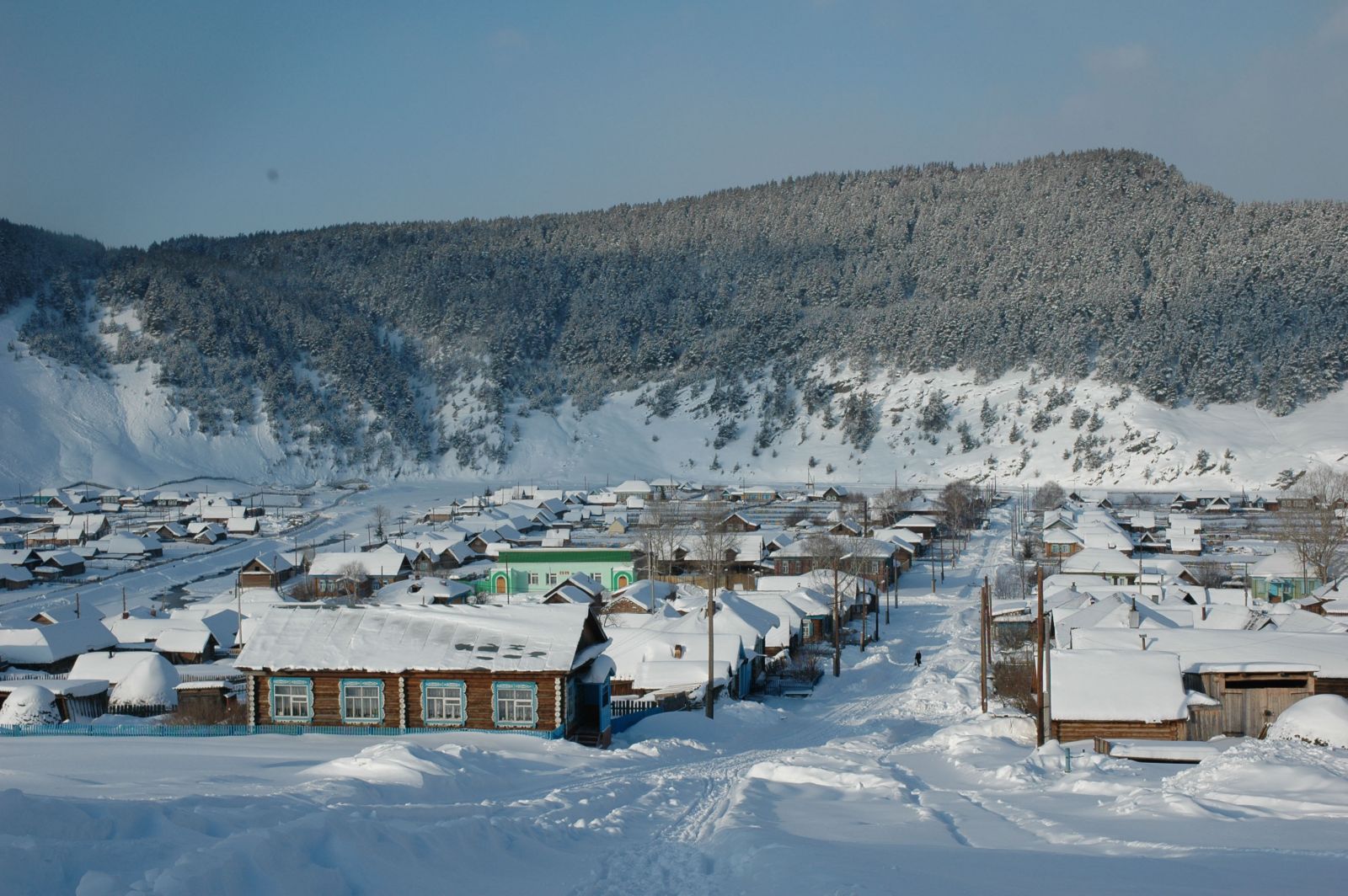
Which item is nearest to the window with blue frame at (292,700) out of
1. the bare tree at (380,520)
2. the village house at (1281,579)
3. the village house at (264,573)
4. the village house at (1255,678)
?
the village house at (1255,678)

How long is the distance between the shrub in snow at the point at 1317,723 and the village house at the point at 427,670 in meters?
12.5

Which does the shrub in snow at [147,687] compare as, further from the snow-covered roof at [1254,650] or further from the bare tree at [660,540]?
the bare tree at [660,540]

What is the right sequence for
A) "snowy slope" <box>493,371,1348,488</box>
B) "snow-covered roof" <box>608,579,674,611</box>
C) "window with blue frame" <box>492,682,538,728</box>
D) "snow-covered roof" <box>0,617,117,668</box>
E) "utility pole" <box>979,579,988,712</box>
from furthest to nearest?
1. "snowy slope" <box>493,371,1348,488</box>
2. "snow-covered roof" <box>608,579,674,611</box>
3. "snow-covered roof" <box>0,617,117,668</box>
4. "utility pole" <box>979,579,988,712</box>
5. "window with blue frame" <box>492,682,538,728</box>

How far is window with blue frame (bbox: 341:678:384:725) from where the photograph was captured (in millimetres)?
20547

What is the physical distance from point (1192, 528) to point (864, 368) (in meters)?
69.6

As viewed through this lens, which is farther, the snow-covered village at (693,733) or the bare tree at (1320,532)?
the bare tree at (1320,532)

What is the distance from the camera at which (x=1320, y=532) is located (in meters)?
52.9

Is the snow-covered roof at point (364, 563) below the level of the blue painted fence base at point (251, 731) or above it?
below

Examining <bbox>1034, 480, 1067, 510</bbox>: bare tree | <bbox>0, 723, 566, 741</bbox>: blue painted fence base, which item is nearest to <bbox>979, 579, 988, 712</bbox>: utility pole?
<bbox>0, 723, 566, 741</bbox>: blue painted fence base

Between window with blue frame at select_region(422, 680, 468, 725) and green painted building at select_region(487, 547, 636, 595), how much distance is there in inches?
1442

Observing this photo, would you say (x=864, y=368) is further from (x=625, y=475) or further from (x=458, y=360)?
(x=458, y=360)

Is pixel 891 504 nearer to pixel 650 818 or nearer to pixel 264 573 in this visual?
pixel 264 573

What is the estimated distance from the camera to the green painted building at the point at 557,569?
57281 mm

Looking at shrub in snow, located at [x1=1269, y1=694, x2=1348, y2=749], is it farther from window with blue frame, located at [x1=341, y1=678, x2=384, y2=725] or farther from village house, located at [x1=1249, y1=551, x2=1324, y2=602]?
village house, located at [x1=1249, y1=551, x2=1324, y2=602]
